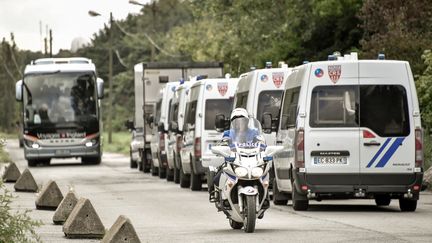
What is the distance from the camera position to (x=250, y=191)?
699 inches

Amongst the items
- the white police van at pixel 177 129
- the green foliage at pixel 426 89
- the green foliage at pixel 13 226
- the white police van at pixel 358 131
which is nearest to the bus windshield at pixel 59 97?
the white police van at pixel 177 129

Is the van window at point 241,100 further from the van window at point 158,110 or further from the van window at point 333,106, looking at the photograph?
the van window at point 158,110

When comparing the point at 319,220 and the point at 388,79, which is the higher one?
the point at 388,79

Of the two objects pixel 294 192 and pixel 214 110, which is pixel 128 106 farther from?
pixel 294 192

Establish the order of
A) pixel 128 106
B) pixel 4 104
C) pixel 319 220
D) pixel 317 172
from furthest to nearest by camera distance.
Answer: pixel 4 104 → pixel 128 106 → pixel 317 172 → pixel 319 220

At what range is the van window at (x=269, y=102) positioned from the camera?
26344 mm

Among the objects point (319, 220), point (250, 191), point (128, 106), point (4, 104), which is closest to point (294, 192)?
point (319, 220)

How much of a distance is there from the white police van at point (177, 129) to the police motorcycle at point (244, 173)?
14304mm

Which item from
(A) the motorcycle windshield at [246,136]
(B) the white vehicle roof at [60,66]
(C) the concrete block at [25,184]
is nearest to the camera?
(A) the motorcycle windshield at [246,136]

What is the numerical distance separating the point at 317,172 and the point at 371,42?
15.3 meters

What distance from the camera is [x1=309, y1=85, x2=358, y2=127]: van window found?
71.9 ft

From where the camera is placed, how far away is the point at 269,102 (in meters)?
26.4

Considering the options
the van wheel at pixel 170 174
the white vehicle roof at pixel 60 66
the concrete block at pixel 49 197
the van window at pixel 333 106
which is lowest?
the van wheel at pixel 170 174

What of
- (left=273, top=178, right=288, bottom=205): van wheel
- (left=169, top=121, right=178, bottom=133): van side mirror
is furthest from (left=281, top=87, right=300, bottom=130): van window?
(left=169, top=121, right=178, bottom=133): van side mirror
